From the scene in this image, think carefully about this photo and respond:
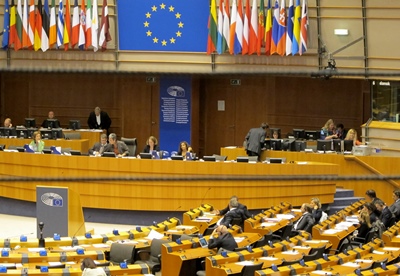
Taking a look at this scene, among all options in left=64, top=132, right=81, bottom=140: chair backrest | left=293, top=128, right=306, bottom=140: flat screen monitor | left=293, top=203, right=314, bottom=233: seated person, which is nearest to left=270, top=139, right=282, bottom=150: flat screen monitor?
left=293, top=128, right=306, bottom=140: flat screen monitor

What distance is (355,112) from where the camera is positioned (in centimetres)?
2120

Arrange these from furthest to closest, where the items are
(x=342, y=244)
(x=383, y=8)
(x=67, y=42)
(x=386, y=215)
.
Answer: (x=67, y=42) < (x=383, y=8) < (x=386, y=215) < (x=342, y=244)

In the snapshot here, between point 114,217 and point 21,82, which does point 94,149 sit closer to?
point 114,217

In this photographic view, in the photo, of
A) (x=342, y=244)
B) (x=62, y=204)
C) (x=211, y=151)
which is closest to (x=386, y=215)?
(x=342, y=244)

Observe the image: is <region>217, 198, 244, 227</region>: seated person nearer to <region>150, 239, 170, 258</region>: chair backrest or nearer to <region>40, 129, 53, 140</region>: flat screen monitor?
<region>150, 239, 170, 258</region>: chair backrest

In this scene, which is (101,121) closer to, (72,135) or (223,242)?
(72,135)

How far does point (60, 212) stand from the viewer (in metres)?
13.9

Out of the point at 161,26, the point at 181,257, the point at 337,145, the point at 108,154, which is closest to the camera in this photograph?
the point at 181,257

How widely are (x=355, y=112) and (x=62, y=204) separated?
369 inches

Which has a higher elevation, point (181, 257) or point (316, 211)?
point (316, 211)

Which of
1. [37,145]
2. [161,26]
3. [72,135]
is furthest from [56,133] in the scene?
[161,26]

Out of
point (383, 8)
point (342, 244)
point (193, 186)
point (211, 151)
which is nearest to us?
point (342, 244)

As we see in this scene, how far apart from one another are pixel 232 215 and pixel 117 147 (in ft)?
12.4

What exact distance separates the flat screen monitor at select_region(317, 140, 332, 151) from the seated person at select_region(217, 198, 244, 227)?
4160mm
